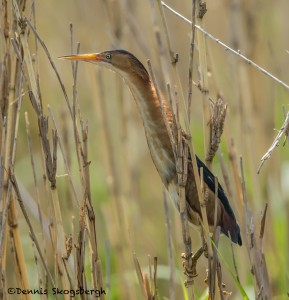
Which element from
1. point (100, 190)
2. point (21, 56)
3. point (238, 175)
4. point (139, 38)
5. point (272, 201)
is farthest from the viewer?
point (100, 190)

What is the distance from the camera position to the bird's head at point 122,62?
1.82 metres

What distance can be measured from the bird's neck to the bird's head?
0.03 metres

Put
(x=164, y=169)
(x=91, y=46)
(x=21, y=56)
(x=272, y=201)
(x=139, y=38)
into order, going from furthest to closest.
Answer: (x=91, y=46)
(x=272, y=201)
(x=139, y=38)
(x=164, y=169)
(x=21, y=56)

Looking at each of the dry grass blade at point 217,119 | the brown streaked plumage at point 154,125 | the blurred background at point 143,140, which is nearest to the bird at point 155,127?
the brown streaked plumage at point 154,125

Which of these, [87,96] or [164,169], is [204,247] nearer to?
[164,169]

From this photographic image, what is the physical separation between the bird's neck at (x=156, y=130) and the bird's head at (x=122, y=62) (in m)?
0.03

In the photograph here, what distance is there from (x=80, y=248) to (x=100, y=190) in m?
1.64

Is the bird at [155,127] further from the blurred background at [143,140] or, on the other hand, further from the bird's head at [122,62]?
the blurred background at [143,140]

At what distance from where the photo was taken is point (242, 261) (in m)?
2.50

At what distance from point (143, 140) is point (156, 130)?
1581 millimetres

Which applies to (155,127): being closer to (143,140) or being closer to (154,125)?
(154,125)

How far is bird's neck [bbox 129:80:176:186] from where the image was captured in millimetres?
1851

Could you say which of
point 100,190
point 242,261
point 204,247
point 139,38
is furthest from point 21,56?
point 100,190

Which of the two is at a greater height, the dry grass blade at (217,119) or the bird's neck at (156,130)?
the bird's neck at (156,130)
